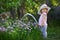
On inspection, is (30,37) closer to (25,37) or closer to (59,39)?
(25,37)

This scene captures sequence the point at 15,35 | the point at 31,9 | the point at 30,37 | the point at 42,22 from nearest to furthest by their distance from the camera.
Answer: the point at 15,35 < the point at 30,37 < the point at 42,22 < the point at 31,9

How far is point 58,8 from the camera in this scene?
20.5m

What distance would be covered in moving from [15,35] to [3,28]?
1.80 ft

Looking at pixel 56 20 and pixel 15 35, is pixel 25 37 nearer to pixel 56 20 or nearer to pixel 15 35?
pixel 15 35

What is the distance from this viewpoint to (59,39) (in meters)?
11.4

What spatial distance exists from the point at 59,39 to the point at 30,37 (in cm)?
344

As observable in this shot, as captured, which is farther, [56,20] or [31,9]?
[56,20]

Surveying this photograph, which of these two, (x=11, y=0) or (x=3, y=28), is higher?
(x=11, y=0)

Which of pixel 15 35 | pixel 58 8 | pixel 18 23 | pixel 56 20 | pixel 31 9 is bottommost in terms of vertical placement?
pixel 15 35

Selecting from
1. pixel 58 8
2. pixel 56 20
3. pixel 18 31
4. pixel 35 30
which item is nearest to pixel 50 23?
pixel 56 20

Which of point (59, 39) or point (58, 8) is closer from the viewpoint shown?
point (59, 39)

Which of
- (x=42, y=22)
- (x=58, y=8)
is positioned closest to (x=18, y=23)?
(x=42, y=22)

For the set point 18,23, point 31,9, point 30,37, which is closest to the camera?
point 30,37

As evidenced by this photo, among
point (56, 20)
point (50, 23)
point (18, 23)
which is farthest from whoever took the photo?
point (56, 20)
